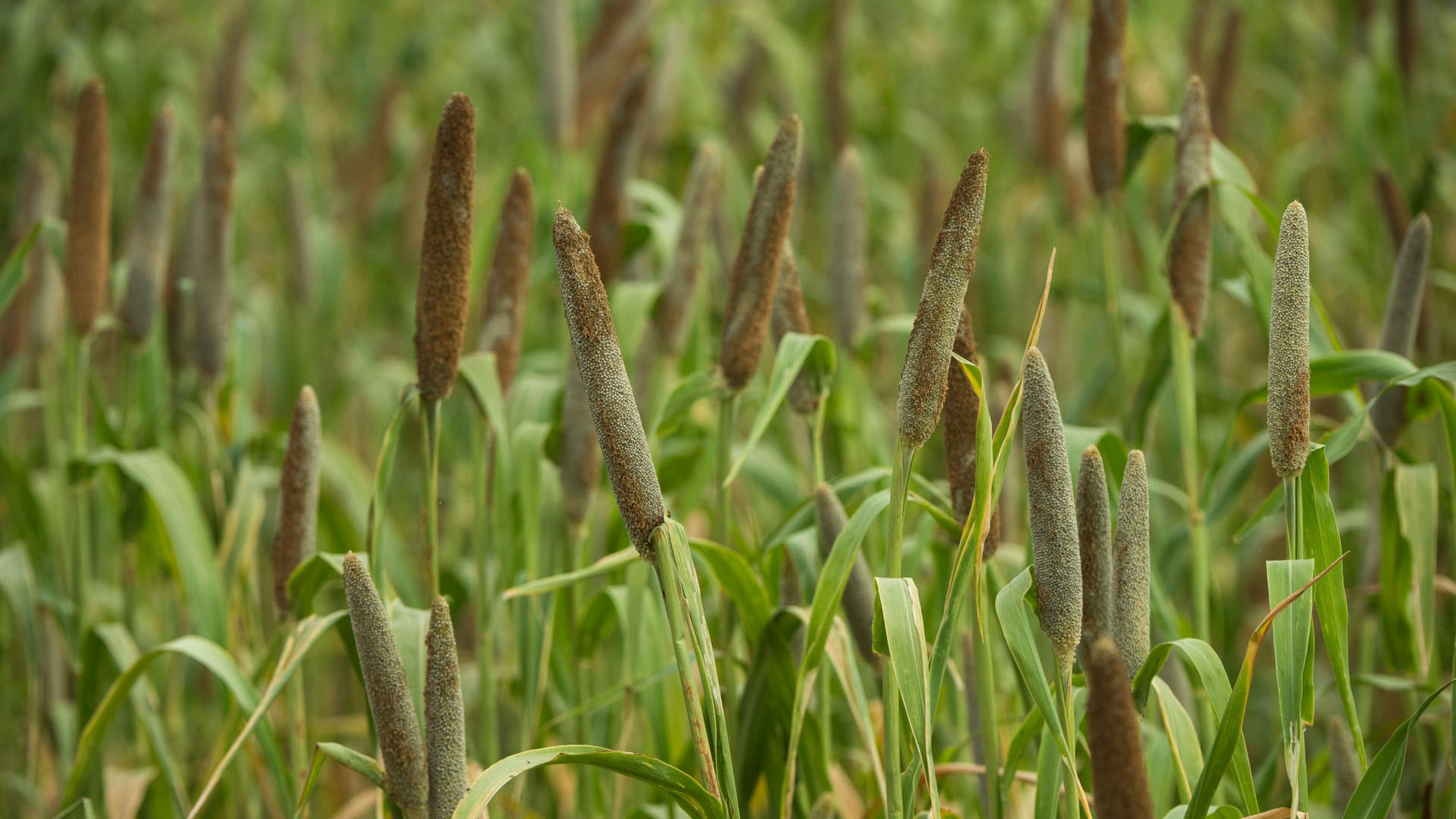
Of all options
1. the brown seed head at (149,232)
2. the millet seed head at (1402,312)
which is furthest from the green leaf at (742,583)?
the brown seed head at (149,232)

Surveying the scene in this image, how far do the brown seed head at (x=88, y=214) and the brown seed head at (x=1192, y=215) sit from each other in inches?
48.0

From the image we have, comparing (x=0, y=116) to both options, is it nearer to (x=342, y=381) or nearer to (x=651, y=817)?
(x=342, y=381)

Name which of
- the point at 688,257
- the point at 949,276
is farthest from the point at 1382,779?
the point at 688,257

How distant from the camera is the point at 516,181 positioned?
1307 millimetres

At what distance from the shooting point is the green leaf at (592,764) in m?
0.86

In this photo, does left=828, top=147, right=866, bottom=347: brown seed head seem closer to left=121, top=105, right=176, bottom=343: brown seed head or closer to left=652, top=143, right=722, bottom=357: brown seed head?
left=652, top=143, right=722, bottom=357: brown seed head

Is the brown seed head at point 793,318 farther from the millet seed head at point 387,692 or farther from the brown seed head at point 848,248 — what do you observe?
the millet seed head at point 387,692

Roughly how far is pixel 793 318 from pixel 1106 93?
1.61 feet

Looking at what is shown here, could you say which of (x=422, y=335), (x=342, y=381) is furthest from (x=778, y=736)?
(x=342, y=381)

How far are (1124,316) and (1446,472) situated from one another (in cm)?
57

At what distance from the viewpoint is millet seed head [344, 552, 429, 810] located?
88cm

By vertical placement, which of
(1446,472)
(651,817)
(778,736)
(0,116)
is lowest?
(651,817)

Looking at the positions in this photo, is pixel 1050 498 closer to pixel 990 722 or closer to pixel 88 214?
pixel 990 722

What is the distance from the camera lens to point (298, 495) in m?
1.19
